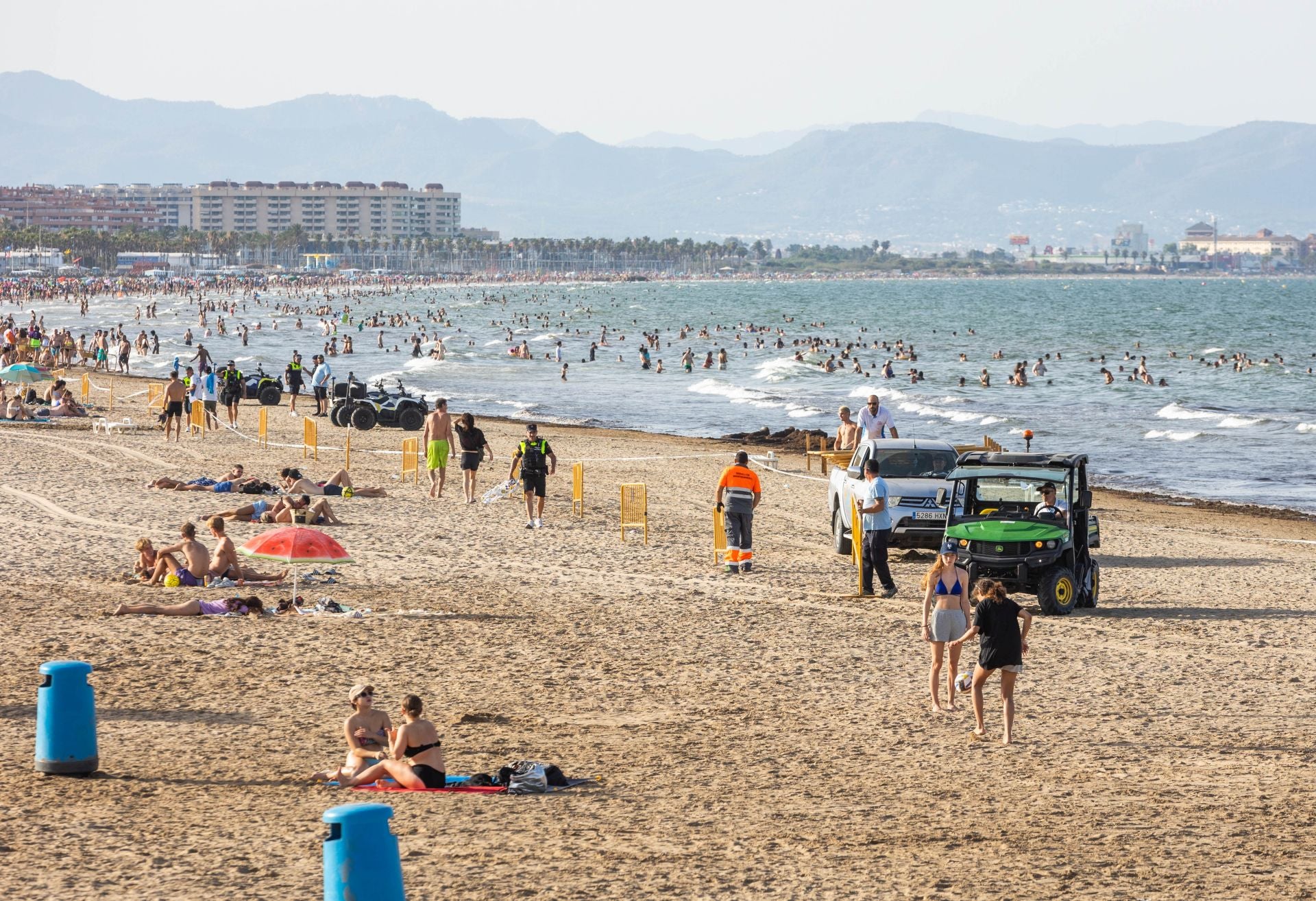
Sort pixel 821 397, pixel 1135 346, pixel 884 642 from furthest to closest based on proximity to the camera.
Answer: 1. pixel 1135 346
2. pixel 821 397
3. pixel 884 642

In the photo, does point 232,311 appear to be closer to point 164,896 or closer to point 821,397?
point 821,397

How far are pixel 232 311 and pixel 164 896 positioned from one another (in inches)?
5240

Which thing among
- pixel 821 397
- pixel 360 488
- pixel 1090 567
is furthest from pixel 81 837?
pixel 821 397

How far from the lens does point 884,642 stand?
49.3 feet

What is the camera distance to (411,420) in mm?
38156

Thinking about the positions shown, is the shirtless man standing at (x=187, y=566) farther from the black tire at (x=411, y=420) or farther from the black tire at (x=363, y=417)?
the black tire at (x=411, y=420)

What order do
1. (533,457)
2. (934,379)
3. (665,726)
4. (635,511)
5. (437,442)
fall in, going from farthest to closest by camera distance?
(934,379), (437,442), (635,511), (533,457), (665,726)

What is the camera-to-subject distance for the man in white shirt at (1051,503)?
1603cm

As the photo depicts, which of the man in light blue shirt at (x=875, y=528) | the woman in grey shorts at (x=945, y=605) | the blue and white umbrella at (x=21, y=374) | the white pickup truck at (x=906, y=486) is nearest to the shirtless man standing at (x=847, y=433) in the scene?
the white pickup truck at (x=906, y=486)

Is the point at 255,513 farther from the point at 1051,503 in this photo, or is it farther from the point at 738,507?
the point at 1051,503

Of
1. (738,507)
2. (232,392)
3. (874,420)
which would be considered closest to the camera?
(738,507)

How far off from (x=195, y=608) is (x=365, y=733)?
581cm

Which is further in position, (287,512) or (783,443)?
(783,443)

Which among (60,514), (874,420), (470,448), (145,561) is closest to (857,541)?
(874,420)
